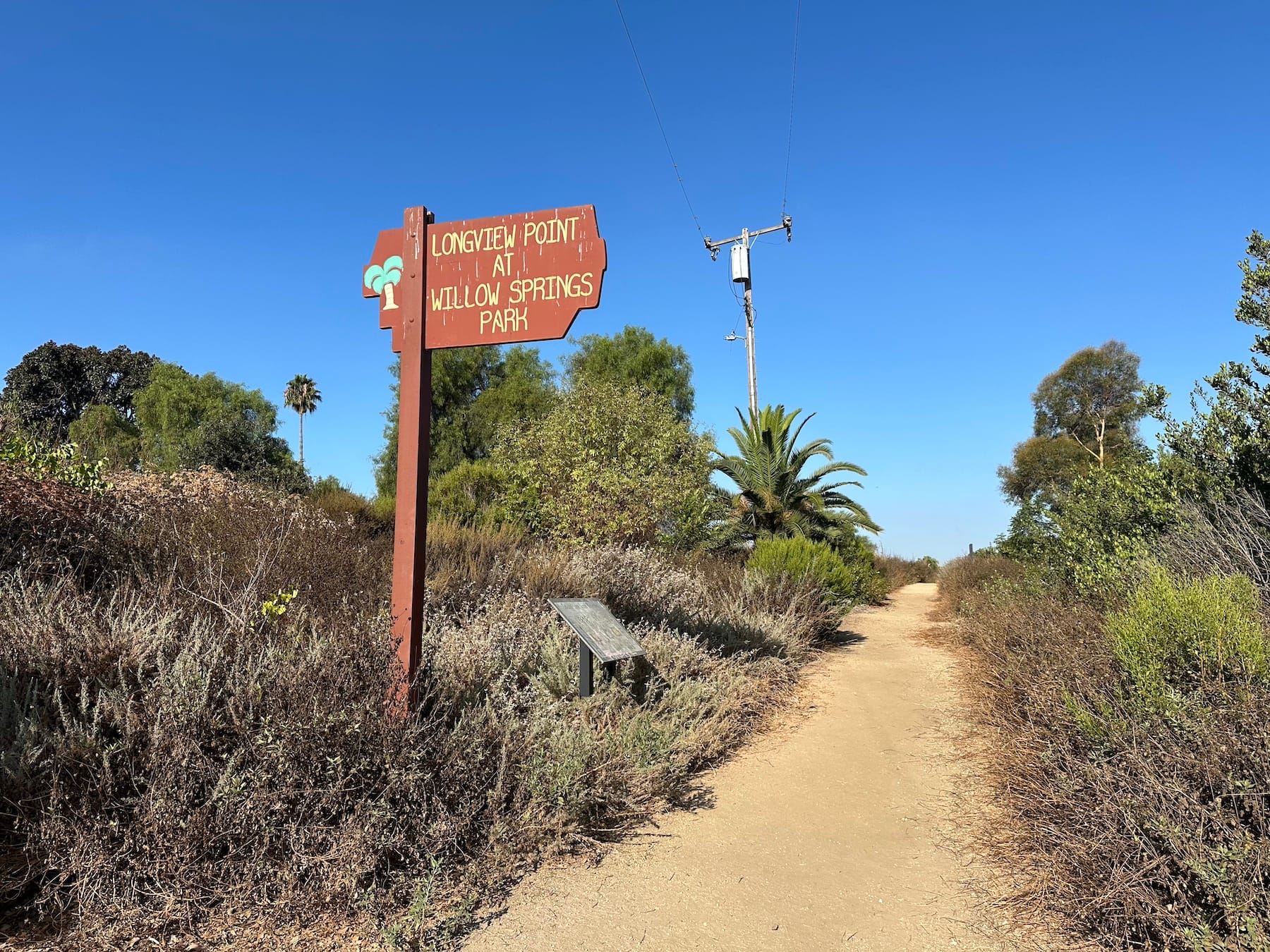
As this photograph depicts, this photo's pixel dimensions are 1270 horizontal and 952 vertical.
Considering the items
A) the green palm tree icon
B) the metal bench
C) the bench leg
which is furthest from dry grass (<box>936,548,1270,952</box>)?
the green palm tree icon

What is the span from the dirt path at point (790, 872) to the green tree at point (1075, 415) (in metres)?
28.1

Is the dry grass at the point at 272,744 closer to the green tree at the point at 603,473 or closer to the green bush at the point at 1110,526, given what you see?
the green bush at the point at 1110,526

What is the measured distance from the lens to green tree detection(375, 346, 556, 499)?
29219mm

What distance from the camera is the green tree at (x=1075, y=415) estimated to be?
30.4 metres

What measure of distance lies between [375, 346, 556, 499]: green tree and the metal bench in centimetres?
2273

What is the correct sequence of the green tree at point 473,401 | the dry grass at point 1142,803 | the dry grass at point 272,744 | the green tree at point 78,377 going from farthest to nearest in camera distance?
the green tree at point 78,377
the green tree at point 473,401
the dry grass at point 272,744
the dry grass at point 1142,803

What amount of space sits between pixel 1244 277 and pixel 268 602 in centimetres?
859

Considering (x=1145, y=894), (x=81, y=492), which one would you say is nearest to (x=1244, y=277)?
(x=1145, y=894)

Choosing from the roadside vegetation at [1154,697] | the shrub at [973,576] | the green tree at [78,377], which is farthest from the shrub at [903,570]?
the green tree at [78,377]

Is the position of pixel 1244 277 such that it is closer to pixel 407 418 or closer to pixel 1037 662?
pixel 1037 662

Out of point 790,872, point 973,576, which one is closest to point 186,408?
point 973,576

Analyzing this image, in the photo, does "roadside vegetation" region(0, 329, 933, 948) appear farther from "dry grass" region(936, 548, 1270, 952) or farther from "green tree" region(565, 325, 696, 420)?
"green tree" region(565, 325, 696, 420)

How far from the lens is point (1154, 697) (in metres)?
3.38

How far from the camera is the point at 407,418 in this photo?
430 cm
